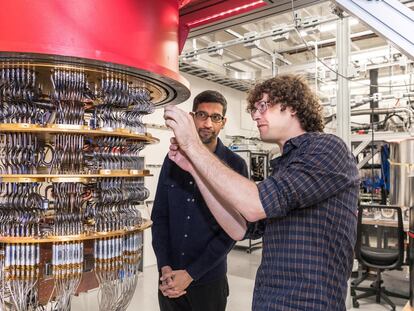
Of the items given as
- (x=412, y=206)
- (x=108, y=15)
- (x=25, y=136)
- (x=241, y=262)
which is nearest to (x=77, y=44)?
(x=108, y=15)

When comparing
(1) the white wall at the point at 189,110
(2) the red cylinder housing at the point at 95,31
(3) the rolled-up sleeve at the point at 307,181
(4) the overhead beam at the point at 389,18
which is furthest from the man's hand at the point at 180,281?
(1) the white wall at the point at 189,110

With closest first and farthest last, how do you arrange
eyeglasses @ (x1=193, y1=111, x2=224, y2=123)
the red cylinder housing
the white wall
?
the red cylinder housing, eyeglasses @ (x1=193, y1=111, x2=224, y2=123), the white wall

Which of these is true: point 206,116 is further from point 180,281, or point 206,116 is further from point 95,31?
point 95,31

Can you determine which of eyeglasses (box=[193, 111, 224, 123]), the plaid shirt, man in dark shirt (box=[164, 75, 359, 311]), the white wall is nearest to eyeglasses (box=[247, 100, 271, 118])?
man in dark shirt (box=[164, 75, 359, 311])

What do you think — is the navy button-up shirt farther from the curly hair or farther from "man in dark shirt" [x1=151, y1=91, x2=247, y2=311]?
the curly hair

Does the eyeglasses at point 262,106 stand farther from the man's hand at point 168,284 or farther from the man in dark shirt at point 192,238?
the man's hand at point 168,284

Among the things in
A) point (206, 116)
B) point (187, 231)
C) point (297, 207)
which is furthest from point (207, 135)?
point (297, 207)

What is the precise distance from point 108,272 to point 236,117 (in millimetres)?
6288

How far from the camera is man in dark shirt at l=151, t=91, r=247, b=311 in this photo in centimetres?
156

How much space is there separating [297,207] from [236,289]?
339cm

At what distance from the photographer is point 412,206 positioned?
65.6 inches

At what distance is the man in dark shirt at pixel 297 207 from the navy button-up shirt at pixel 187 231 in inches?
18.6

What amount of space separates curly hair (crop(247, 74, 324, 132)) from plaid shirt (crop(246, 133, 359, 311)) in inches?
5.5

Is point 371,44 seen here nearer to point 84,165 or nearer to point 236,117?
point 236,117
